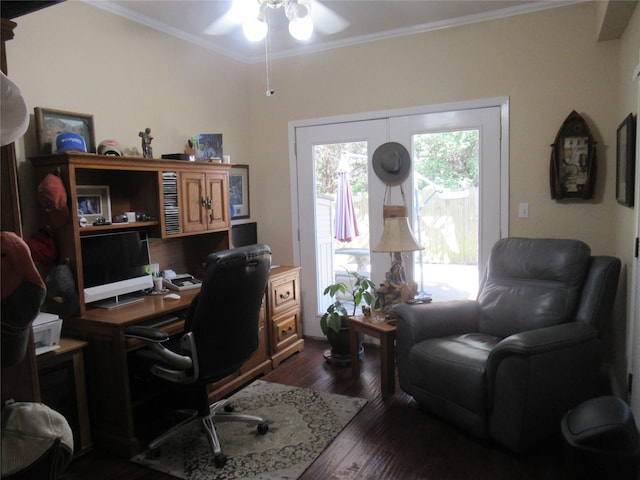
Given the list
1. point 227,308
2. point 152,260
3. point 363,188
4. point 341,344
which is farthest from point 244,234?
point 227,308

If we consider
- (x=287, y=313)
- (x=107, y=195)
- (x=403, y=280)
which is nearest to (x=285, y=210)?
(x=287, y=313)

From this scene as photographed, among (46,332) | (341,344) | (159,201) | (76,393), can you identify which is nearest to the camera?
(46,332)

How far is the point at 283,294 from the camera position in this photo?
3.64 m

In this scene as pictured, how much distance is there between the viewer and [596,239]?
3.11 m

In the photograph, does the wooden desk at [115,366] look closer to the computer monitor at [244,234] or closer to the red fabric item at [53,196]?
the red fabric item at [53,196]

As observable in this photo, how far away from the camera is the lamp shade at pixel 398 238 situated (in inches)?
123

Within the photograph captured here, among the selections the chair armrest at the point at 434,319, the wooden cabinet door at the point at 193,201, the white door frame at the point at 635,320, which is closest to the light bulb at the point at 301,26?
the wooden cabinet door at the point at 193,201

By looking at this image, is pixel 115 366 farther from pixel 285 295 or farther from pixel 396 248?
pixel 396 248

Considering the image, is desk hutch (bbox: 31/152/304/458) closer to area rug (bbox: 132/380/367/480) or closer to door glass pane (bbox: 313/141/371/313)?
area rug (bbox: 132/380/367/480)

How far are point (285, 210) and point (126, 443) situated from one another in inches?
92.4

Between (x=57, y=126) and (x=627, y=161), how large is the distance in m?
3.10

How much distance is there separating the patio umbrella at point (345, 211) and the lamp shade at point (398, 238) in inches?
27.9

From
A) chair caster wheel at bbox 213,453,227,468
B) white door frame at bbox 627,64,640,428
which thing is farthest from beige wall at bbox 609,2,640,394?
chair caster wheel at bbox 213,453,227,468

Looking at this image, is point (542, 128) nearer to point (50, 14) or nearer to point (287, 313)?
point (287, 313)
